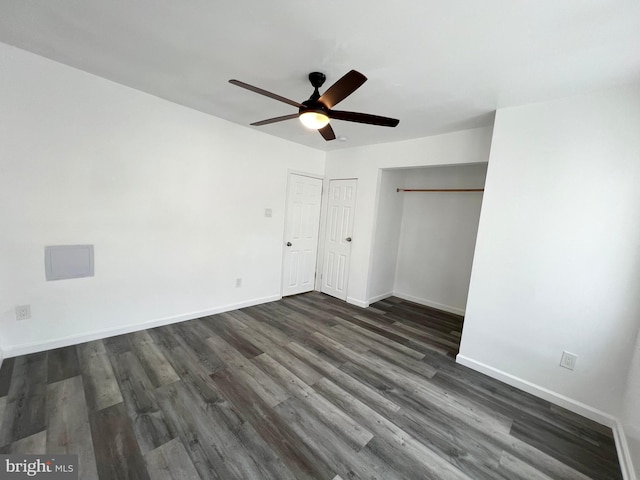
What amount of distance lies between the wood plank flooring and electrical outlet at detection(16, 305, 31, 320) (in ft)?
1.16

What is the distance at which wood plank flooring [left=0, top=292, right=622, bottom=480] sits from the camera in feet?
4.85

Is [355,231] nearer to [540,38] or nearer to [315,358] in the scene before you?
[315,358]

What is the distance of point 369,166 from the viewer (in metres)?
3.94

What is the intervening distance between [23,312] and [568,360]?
15.5 feet

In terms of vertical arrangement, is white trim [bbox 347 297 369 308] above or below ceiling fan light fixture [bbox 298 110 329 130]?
below

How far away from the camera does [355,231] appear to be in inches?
163

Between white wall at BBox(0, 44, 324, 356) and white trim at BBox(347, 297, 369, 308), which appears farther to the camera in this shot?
white trim at BBox(347, 297, 369, 308)

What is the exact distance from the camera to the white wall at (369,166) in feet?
10.4

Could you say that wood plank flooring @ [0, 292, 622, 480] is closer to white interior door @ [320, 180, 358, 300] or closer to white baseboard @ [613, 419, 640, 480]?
white baseboard @ [613, 419, 640, 480]

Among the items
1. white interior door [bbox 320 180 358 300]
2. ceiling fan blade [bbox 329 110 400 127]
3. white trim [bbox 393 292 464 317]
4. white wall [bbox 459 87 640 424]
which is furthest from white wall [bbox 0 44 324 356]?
white wall [bbox 459 87 640 424]

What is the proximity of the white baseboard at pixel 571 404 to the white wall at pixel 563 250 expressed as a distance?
0.01m

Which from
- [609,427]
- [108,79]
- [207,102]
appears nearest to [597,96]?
[609,427]

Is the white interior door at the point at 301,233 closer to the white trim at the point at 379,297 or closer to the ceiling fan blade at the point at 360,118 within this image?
the white trim at the point at 379,297

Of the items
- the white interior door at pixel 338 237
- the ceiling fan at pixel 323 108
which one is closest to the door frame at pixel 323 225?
the white interior door at pixel 338 237
